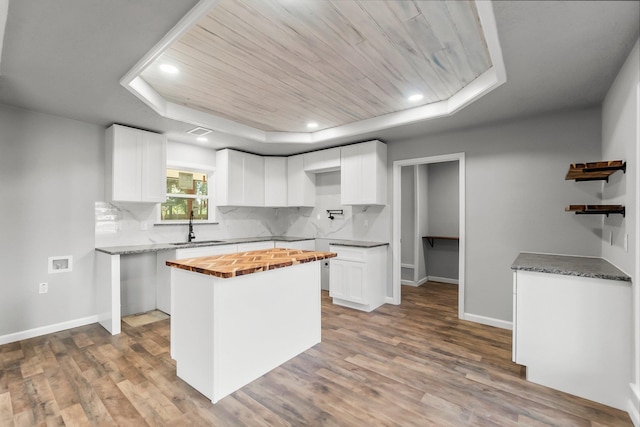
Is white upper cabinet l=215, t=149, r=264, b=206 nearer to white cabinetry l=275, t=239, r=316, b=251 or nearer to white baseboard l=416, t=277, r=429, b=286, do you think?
white cabinetry l=275, t=239, r=316, b=251

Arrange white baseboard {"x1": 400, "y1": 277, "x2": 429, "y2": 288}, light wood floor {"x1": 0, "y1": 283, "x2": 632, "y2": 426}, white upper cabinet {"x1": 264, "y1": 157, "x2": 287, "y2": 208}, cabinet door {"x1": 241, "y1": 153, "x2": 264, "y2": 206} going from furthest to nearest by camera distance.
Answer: white baseboard {"x1": 400, "y1": 277, "x2": 429, "y2": 288} → white upper cabinet {"x1": 264, "y1": 157, "x2": 287, "y2": 208} → cabinet door {"x1": 241, "y1": 153, "x2": 264, "y2": 206} → light wood floor {"x1": 0, "y1": 283, "x2": 632, "y2": 426}

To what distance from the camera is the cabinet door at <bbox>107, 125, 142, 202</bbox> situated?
3.51 metres

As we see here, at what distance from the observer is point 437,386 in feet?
7.38

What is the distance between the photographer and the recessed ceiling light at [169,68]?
246 centimetres

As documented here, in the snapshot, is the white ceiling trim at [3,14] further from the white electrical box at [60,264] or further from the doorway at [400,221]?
the doorway at [400,221]

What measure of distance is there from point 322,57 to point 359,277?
2765 mm

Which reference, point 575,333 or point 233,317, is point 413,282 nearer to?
point 575,333

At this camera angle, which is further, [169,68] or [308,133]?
[308,133]

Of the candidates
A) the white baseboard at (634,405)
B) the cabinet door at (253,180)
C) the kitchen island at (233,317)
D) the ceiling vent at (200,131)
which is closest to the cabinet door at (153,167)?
the ceiling vent at (200,131)

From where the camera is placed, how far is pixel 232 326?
2168 millimetres

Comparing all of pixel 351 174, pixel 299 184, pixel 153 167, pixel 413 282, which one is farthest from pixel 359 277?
pixel 153 167

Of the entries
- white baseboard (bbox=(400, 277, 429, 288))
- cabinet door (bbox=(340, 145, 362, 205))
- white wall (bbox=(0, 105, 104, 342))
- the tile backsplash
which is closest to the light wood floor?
white wall (bbox=(0, 105, 104, 342))

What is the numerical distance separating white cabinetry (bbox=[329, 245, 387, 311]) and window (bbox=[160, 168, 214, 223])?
221 cm

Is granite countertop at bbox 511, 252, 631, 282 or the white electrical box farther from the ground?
granite countertop at bbox 511, 252, 631, 282
